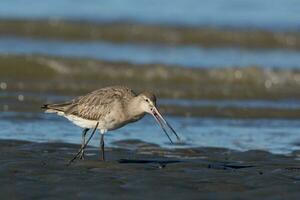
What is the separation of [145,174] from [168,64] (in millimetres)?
10204

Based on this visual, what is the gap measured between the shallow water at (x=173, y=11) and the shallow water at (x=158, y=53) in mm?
2367

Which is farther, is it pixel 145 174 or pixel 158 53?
pixel 158 53

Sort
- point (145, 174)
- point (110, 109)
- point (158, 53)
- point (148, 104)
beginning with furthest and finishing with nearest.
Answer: point (158, 53) < point (110, 109) < point (148, 104) < point (145, 174)

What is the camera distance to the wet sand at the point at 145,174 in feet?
26.4

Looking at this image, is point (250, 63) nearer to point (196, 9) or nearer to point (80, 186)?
point (196, 9)

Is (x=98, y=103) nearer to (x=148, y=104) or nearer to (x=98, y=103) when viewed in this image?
(x=98, y=103)

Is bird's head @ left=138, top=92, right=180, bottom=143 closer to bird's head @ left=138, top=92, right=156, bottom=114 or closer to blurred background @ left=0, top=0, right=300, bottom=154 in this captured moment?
bird's head @ left=138, top=92, right=156, bottom=114

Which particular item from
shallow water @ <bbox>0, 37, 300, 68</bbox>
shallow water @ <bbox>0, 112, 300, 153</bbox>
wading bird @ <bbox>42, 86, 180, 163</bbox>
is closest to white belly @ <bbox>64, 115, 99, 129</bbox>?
wading bird @ <bbox>42, 86, 180, 163</bbox>

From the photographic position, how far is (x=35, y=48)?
816 inches

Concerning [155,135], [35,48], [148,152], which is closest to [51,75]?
[35,48]

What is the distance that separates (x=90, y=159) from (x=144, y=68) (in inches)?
340

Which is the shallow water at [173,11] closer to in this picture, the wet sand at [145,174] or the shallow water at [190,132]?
the shallow water at [190,132]

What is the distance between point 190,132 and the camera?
12414mm

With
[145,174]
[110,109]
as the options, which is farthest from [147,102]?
[145,174]
